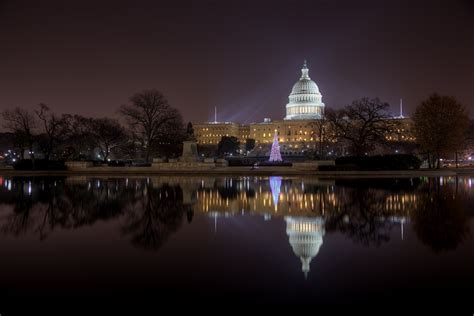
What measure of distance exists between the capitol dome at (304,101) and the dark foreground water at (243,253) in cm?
13621

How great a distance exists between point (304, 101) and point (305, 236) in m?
143

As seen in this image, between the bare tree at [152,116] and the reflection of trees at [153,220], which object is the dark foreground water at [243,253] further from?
the bare tree at [152,116]

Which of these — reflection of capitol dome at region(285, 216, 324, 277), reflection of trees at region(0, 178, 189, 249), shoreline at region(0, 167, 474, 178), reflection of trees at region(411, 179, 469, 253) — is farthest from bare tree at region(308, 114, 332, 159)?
reflection of capitol dome at region(285, 216, 324, 277)

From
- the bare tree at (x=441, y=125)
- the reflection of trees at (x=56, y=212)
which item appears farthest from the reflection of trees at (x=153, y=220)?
the bare tree at (x=441, y=125)

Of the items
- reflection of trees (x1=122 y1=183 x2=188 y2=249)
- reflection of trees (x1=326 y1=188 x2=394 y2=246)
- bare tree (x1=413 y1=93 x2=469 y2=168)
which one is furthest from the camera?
bare tree (x1=413 y1=93 x2=469 y2=168)

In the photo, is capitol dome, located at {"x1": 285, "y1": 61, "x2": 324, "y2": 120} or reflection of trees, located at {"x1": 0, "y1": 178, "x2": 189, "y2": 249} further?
capitol dome, located at {"x1": 285, "y1": 61, "x2": 324, "y2": 120}

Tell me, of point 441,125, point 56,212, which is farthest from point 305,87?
point 56,212

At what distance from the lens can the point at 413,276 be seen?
8211mm

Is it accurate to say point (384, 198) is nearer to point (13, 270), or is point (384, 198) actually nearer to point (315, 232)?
point (315, 232)

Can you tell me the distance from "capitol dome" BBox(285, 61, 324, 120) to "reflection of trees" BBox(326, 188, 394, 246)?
13267cm

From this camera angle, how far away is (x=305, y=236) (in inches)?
467

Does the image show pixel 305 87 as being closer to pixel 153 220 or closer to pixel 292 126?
pixel 292 126

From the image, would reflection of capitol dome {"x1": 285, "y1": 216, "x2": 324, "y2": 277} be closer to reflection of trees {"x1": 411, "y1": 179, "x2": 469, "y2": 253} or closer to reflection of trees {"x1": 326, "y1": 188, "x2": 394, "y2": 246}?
reflection of trees {"x1": 326, "y1": 188, "x2": 394, "y2": 246}

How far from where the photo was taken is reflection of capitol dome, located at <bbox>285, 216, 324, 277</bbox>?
980 centimetres
